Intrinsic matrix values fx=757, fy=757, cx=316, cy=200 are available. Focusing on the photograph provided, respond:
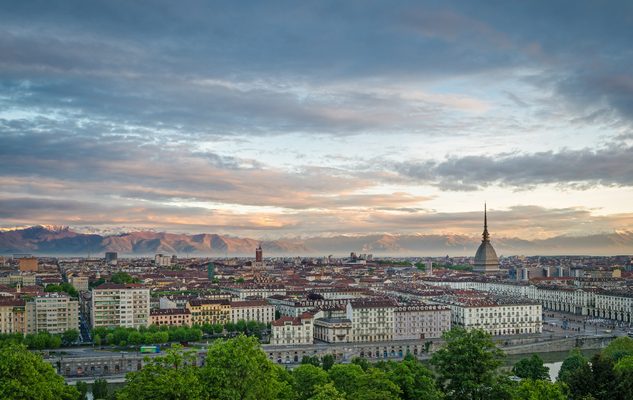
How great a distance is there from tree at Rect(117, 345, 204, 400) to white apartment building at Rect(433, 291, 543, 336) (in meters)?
57.8

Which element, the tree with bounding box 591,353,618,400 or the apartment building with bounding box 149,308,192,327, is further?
the apartment building with bounding box 149,308,192,327

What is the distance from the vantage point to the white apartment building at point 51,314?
7494 cm

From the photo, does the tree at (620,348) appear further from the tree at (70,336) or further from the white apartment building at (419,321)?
the tree at (70,336)

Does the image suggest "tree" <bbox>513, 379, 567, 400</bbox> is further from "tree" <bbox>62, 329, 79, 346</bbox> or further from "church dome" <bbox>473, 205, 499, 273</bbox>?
"church dome" <bbox>473, 205, 499, 273</bbox>

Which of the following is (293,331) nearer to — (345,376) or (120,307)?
(120,307)

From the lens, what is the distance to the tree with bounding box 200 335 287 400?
962 inches

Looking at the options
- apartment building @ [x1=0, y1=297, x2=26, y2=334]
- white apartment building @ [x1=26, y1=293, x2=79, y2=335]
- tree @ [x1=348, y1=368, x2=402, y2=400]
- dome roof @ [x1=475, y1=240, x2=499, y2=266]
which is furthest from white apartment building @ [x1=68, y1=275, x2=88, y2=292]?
tree @ [x1=348, y1=368, x2=402, y2=400]

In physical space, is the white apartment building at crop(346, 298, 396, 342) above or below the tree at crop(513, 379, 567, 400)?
below

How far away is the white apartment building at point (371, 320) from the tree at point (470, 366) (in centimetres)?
4468

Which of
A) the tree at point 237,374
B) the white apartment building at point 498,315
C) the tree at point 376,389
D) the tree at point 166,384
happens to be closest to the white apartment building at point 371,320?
the white apartment building at point 498,315

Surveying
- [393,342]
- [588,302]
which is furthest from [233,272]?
[393,342]

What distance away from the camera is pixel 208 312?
3187 inches

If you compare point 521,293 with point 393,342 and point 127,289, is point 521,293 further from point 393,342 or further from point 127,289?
point 127,289

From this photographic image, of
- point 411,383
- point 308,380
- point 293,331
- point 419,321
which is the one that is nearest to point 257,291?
point 419,321
